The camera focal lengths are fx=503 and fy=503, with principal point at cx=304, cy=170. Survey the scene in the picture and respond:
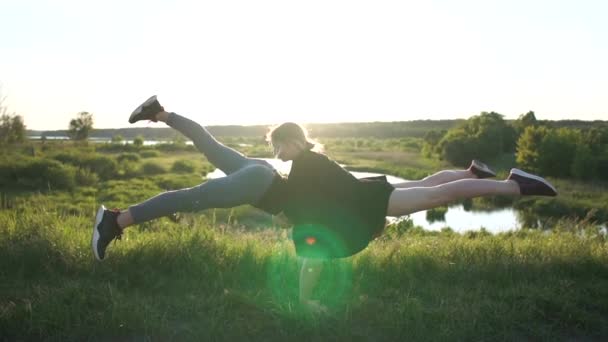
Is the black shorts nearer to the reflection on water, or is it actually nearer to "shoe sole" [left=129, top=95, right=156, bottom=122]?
"shoe sole" [left=129, top=95, right=156, bottom=122]

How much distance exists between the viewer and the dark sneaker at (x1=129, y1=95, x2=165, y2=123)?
460 centimetres

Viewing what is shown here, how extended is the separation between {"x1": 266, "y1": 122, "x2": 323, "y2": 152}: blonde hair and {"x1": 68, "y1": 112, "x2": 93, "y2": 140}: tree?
112 m

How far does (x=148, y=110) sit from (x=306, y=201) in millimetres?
1779

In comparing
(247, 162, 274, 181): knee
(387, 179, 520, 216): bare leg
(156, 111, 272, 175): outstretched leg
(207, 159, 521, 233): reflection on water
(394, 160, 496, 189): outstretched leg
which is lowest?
(207, 159, 521, 233): reflection on water

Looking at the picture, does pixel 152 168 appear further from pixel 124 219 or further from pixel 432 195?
pixel 432 195

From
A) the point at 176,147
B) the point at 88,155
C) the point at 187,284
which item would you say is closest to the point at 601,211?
the point at 187,284

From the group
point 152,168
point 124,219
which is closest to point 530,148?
point 152,168

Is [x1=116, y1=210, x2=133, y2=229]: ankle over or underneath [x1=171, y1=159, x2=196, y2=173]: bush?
over

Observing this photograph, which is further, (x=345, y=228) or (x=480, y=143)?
(x=480, y=143)

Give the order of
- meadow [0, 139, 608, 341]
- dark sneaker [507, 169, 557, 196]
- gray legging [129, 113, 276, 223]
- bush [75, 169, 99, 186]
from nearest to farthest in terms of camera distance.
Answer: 1. meadow [0, 139, 608, 341]
2. gray legging [129, 113, 276, 223]
3. dark sneaker [507, 169, 557, 196]
4. bush [75, 169, 99, 186]

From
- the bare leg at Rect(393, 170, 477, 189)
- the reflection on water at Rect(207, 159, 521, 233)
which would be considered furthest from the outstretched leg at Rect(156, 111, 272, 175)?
the reflection on water at Rect(207, 159, 521, 233)

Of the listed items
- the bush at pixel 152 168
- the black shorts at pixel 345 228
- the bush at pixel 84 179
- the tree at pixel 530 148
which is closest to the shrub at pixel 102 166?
the bush at pixel 152 168

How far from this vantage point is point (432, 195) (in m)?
4.17

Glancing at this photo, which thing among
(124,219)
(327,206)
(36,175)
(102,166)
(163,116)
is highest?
(163,116)
